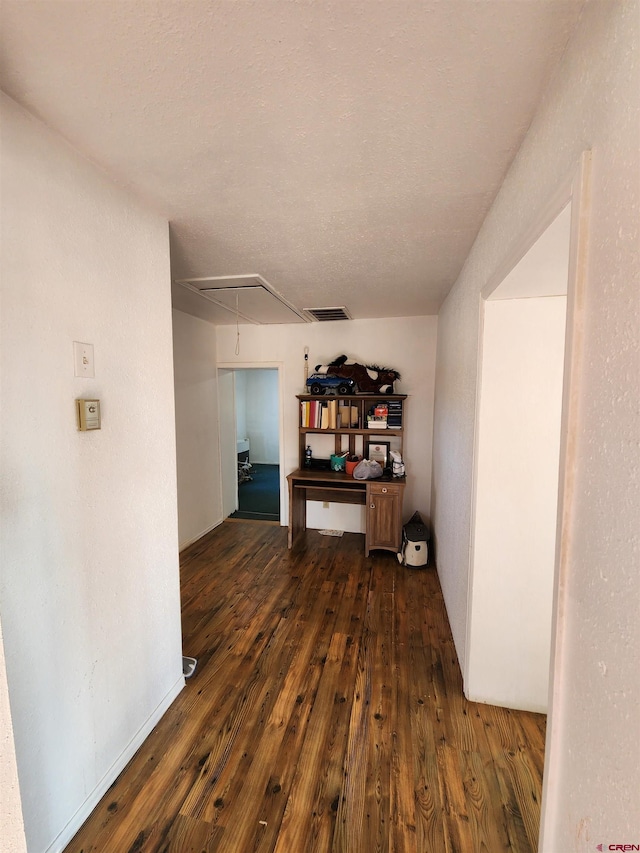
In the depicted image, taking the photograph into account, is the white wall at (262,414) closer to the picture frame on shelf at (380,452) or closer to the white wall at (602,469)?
the picture frame on shelf at (380,452)

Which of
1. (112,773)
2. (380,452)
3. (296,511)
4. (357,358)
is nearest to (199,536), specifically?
(296,511)

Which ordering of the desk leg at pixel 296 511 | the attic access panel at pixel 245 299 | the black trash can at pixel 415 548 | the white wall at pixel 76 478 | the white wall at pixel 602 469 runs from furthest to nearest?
the desk leg at pixel 296 511 < the black trash can at pixel 415 548 < the attic access panel at pixel 245 299 < the white wall at pixel 76 478 < the white wall at pixel 602 469

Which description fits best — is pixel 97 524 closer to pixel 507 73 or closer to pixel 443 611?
pixel 507 73

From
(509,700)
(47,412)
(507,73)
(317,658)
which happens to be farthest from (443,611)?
(507,73)

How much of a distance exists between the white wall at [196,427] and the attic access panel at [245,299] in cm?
42

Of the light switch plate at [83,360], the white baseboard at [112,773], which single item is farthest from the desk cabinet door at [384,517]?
the light switch plate at [83,360]

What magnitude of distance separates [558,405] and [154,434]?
188cm

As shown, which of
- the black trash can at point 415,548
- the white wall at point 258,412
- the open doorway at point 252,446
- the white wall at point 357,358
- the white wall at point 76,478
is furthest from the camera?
the white wall at point 258,412

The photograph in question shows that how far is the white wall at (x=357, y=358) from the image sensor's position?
3721 millimetres

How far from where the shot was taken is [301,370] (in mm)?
4004

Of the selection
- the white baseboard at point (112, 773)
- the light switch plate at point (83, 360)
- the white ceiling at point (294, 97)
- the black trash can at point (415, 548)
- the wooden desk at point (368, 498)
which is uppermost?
the white ceiling at point (294, 97)

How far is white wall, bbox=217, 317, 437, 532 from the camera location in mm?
3721

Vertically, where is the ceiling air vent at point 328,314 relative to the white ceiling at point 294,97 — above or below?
above

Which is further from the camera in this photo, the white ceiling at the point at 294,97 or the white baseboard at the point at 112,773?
the white baseboard at the point at 112,773
